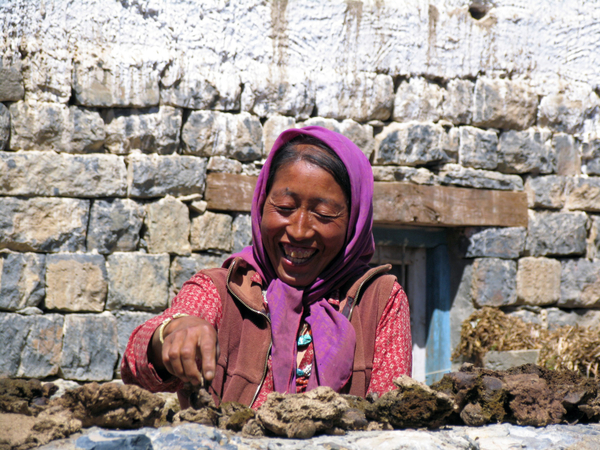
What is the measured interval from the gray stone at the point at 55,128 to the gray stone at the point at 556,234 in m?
3.42

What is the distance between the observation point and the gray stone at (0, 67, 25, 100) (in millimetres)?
3578

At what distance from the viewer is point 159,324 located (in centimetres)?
152

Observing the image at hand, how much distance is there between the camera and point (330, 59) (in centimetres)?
419

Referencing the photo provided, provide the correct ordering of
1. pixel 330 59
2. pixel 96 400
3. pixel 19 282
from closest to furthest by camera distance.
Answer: pixel 96 400 < pixel 19 282 < pixel 330 59

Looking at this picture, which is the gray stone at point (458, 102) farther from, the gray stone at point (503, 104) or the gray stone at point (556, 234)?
the gray stone at point (556, 234)

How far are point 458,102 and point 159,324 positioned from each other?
11.7 ft

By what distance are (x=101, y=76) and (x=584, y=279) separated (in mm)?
4089

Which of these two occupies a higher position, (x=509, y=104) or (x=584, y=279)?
(x=509, y=104)

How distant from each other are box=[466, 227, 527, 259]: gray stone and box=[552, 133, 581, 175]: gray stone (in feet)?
2.32

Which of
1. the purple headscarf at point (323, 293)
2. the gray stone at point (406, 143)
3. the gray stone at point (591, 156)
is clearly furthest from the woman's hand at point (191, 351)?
the gray stone at point (591, 156)

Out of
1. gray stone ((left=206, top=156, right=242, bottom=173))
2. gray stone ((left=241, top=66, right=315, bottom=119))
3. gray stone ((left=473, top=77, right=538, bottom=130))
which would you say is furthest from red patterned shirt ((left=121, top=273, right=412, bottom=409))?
gray stone ((left=473, top=77, right=538, bottom=130))

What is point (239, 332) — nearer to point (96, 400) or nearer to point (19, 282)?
point (96, 400)

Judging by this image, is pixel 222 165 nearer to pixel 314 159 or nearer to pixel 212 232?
pixel 212 232

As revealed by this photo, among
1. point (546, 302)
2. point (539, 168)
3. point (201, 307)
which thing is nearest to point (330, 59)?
point (539, 168)
